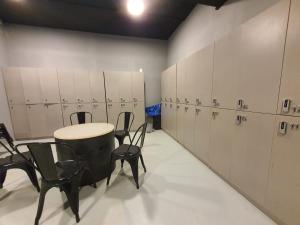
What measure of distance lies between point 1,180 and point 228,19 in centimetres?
428

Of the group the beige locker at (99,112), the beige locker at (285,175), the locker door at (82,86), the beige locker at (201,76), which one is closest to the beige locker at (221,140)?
the beige locker at (201,76)

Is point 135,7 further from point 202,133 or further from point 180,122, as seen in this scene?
point 202,133

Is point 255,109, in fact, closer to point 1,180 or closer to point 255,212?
point 255,212

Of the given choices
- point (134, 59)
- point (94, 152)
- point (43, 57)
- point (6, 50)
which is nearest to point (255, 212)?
point (94, 152)

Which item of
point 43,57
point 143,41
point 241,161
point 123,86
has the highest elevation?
point 143,41

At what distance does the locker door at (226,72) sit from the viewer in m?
1.74

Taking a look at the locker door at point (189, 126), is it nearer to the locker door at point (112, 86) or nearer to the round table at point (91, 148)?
the round table at point (91, 148)

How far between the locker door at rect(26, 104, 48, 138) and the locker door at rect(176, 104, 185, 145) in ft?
12.3

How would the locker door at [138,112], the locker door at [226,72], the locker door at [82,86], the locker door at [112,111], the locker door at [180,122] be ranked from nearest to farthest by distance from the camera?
the locker door at [226,72], the locker door at [180,122], the locker door at [82,86], the locker door at [112,111], the locker door at [138,112]

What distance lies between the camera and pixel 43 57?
4078mm

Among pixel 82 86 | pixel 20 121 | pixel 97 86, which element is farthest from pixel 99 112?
pixel 20 121

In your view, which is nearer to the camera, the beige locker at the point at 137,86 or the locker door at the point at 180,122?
the locker door at the point at 180,122

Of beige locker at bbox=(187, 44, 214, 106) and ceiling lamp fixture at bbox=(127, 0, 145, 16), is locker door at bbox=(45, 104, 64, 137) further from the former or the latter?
beige locker at bbox=(187, 44, 214, 106)

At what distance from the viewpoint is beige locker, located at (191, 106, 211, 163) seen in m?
2.36
